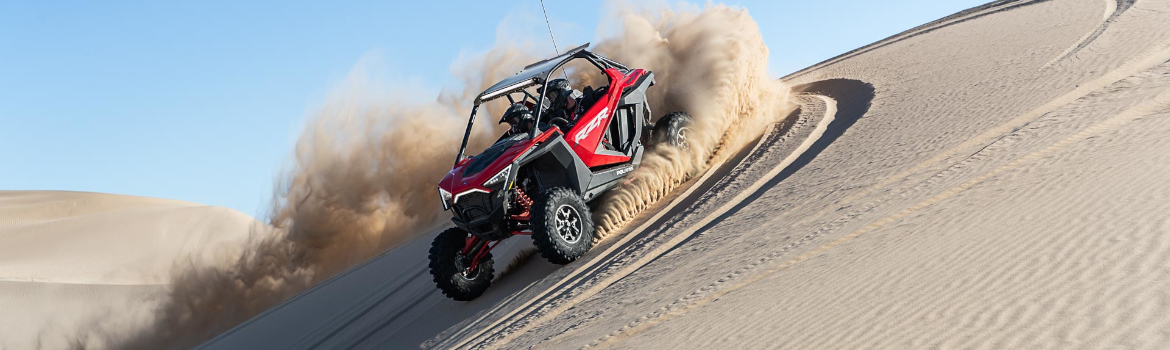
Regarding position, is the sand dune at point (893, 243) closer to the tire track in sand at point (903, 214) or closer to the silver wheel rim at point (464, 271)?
the tire track in sand at point (903, 214)

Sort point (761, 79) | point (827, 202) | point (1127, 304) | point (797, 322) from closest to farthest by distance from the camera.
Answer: point (1127, 304)
point (797, 322)
point (827, 202)
point (761, 79)

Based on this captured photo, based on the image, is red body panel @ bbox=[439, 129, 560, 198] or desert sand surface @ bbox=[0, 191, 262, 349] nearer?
red body panel @ bbox=[439, 129, 560, 198]

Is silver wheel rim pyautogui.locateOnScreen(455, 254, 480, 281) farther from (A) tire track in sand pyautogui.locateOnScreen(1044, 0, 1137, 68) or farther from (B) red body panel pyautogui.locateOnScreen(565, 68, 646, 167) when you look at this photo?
(A) tire track in sand pyautogui.locateOnScreen(1044, 0, 1137, 68)

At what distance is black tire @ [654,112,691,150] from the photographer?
948cm

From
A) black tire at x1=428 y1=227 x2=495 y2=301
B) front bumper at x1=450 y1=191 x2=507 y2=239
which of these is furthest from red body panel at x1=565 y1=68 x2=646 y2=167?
black tire at x1=428 y1=227 x2=495 y2=301

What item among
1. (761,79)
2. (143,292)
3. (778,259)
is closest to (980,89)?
(761,79)

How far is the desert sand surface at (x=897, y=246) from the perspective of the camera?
13.1 feet

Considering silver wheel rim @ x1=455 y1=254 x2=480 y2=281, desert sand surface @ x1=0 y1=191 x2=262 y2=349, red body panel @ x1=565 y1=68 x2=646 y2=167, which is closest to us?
silver wheel rim @ x1=455 y1=254 x2=480 y2=281

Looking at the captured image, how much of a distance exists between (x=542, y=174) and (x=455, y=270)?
1.24 meters

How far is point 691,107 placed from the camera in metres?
10.4

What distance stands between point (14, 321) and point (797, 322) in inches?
571

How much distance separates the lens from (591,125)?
328 inches

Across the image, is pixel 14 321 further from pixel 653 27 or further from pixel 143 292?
pixel 653 27

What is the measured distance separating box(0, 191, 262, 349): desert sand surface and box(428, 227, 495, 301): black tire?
18.3 feet
